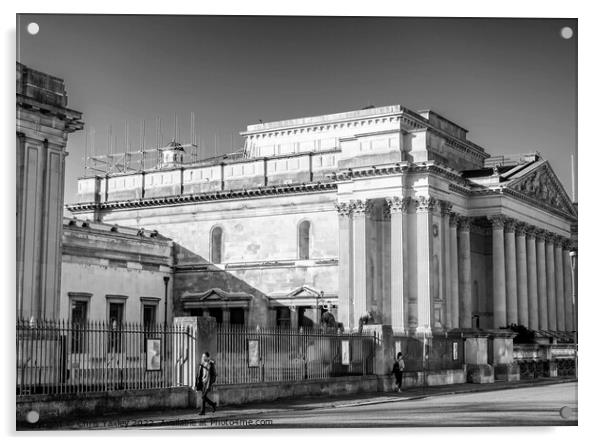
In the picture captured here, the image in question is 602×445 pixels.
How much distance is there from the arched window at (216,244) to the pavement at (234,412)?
21077 millimetres

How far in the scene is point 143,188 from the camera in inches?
2370

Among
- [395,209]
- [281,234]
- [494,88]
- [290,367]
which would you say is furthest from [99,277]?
[494,88]

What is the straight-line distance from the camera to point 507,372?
4425cm

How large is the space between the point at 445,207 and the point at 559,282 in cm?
1535

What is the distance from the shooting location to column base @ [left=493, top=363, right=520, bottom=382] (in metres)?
44.0

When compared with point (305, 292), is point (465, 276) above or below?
above

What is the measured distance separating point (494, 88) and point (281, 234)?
2869 centimetres

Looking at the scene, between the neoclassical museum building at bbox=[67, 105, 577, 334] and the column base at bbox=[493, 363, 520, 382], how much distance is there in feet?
13.9

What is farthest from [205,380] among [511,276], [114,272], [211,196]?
[511,276]

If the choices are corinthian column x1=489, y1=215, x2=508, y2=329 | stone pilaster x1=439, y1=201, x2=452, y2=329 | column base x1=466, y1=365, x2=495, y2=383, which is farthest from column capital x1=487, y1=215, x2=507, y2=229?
column base x1=466, y1=365, x2=495, y2=383

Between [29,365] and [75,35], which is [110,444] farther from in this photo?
[75,35]

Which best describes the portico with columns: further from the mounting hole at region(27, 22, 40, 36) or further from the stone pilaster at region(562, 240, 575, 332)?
the mounting hole at region(27, 22, 40, 36)

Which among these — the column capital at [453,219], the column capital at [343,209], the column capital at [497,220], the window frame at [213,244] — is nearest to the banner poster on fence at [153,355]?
the column capital at [343,209]

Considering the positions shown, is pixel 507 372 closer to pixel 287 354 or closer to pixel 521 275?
pixel 521 275
